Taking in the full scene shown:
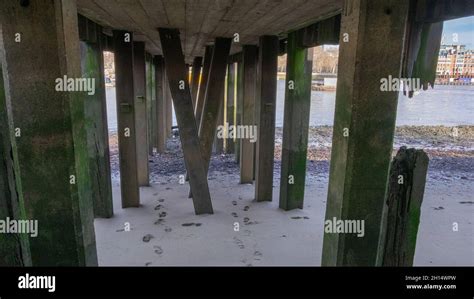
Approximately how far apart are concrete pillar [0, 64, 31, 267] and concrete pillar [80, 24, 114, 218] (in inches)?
156

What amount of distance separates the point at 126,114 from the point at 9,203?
4700 millimetres

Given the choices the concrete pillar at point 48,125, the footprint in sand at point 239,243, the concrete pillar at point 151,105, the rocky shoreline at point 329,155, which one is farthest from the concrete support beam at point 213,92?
the concrete pillar at point 151,105

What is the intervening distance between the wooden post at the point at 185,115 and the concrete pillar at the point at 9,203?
4.06 meters

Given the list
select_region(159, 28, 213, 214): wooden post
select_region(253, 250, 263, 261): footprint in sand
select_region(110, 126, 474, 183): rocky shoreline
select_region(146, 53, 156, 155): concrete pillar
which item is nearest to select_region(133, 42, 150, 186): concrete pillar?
select_region(110, 126, 474, 183): rocky shoreline

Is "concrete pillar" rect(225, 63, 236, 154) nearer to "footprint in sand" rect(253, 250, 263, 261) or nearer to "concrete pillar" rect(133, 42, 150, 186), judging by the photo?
"concrete pillar" rect(133, 42, 150, 186)

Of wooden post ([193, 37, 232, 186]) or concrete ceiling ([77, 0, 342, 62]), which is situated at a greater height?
concrete ceiling ([77, 0, 342, 62])

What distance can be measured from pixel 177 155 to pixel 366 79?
34.0 feet

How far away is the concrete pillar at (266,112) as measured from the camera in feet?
22.3

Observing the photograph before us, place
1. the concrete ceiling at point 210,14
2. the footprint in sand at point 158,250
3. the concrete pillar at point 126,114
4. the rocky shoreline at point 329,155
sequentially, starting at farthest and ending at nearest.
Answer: the rocky shoreline at point 329,155
the concrete pillar at point 126,114
the footprint in sand at point 158,250
the concrete ceiling at point 210,14

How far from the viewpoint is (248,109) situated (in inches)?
349

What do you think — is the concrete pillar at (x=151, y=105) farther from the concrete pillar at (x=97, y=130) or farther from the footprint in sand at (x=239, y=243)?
the footprint in sand at (x=239, y=243)

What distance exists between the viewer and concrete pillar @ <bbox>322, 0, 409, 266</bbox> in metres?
2.37

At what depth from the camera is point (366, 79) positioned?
243 cm
